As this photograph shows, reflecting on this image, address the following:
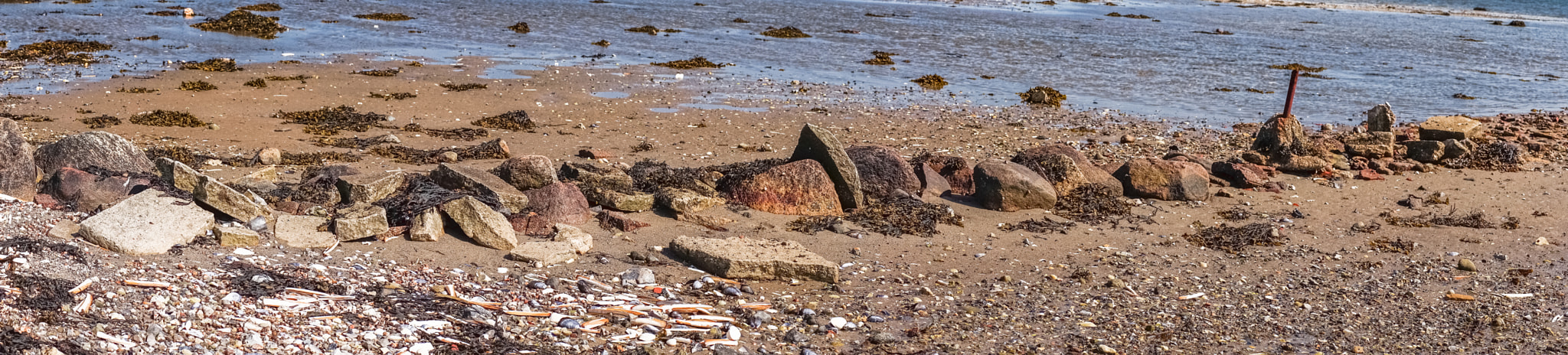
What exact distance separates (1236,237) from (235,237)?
690cm

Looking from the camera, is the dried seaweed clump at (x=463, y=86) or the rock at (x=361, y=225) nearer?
the rock at (x=361, y=225)

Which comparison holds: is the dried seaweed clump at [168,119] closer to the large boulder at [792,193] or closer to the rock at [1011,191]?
the large boulder at [792,193]

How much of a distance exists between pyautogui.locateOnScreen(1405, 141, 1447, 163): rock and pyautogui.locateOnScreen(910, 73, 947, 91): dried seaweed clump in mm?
6597

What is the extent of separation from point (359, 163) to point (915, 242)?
5263 millimetres

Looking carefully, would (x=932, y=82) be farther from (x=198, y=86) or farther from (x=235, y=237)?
(x=235, y=237)

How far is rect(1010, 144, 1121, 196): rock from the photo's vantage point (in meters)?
9.62

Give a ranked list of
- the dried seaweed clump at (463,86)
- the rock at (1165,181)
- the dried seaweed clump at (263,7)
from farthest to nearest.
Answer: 1. the dried seaweed clump at (263,7)
2. the dried seaweed clump at (463,86)
3. the rock at (1165,181)

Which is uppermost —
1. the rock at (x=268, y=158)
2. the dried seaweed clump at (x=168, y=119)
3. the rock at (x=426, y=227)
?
the rock at (x=426, y=227)

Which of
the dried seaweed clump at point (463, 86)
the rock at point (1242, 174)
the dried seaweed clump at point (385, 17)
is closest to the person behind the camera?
the rock at point (1242, 174)

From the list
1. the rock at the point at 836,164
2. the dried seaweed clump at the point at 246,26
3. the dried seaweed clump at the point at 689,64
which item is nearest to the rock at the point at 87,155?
the rock at the point at 836,164

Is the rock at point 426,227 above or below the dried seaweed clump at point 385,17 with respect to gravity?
above

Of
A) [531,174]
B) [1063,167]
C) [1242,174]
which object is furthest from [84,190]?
[1242,174]

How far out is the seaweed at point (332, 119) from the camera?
11.6m

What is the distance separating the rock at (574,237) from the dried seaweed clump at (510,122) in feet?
16.3
